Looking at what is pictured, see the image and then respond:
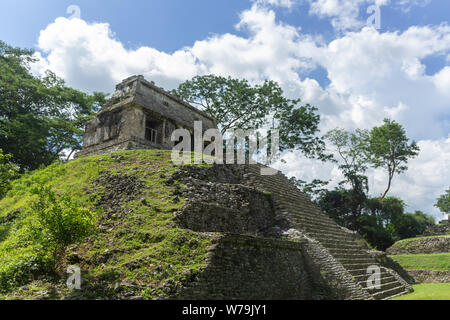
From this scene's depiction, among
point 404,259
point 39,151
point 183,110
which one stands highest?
point 183,110

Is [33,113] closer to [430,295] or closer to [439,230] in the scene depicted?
[430,295]

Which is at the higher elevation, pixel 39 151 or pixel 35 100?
pixel 35 100

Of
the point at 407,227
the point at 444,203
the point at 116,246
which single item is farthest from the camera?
the point at 444,203

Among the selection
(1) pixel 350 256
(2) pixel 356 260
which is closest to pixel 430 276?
(2) pixel 356 260

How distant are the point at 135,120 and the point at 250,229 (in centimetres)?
733

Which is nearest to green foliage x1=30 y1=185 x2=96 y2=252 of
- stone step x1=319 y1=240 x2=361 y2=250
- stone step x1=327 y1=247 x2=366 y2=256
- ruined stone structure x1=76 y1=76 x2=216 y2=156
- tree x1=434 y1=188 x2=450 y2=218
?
ruined stone structure x1=76 y1=76 x2=216 y2=156

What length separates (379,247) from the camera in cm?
2289

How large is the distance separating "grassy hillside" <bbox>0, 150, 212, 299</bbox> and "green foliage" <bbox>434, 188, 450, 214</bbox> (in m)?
44.3

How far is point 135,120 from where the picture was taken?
1342 centimetres

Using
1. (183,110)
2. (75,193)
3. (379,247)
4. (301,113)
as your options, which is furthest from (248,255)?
(379,247)

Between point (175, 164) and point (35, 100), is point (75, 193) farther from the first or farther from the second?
point (35, 100)

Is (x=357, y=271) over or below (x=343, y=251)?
below
